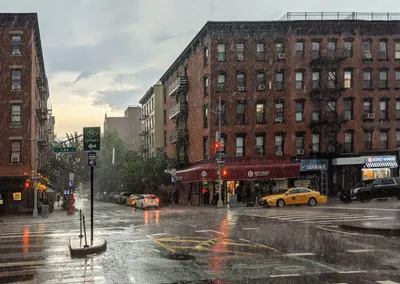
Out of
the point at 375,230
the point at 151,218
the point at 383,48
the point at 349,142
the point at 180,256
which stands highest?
the point at 383,48

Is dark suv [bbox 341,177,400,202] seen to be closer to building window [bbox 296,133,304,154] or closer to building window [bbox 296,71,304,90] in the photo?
building window [bbox 296,133,304,154]

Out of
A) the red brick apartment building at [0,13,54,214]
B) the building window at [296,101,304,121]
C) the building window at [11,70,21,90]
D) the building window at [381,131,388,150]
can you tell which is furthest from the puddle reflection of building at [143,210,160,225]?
the building window at [381,131,388,150]

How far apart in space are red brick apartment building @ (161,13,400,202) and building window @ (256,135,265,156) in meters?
0.10

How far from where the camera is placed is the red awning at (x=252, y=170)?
149 ft

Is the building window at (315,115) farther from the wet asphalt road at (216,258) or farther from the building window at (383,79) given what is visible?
the wet asphalt road at (216,258)

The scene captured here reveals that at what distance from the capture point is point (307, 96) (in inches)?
1911

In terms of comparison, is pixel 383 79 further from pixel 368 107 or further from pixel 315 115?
pixel 315 115

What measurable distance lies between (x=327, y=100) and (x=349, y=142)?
4917 mm

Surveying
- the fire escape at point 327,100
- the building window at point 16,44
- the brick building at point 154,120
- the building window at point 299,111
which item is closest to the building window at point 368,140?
the fire escape at point 327,100

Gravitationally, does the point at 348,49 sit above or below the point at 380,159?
above

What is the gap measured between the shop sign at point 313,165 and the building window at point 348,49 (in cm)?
1116

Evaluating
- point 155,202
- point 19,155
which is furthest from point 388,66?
point 19,155

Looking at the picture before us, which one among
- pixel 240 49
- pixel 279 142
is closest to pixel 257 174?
pixel 279 142

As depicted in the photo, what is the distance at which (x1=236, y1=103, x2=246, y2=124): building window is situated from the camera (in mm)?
48250
